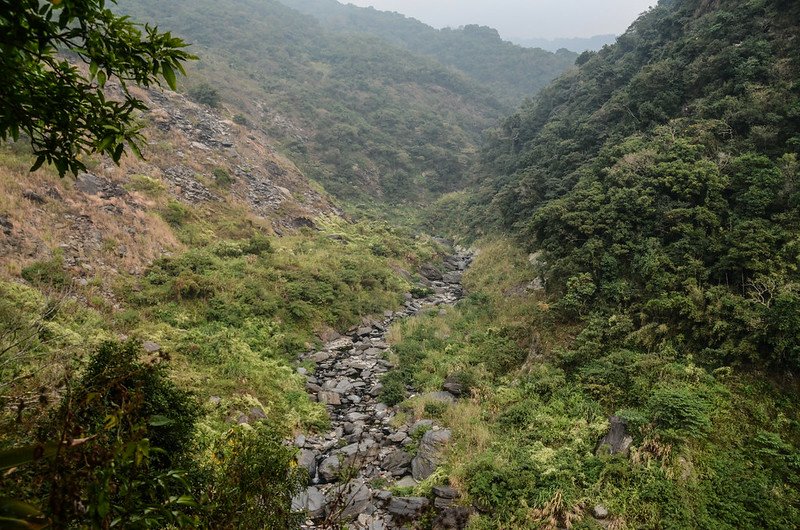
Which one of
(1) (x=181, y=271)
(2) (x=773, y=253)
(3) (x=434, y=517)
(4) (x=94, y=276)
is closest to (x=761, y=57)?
(2) (x=773, y=253)

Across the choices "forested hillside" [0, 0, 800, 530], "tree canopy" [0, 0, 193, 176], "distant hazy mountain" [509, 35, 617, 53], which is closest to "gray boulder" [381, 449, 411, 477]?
"forested hillside" [0, 0, 800, 530]

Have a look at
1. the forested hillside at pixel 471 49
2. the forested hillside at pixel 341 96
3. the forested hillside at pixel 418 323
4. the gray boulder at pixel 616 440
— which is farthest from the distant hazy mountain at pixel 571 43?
the gray boulder at pixel 616 440

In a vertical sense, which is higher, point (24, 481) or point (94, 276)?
point (24, 481)

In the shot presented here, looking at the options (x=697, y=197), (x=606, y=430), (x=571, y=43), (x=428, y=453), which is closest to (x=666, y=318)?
(x=606, y=430)

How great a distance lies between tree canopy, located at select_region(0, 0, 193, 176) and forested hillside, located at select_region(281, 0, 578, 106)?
67.0 m

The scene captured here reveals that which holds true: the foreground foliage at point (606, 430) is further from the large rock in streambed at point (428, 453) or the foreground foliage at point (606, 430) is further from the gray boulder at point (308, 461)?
the gray boulder at point (308, 461)

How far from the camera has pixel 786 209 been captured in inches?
409

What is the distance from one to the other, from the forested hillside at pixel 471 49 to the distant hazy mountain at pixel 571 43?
59.8 m

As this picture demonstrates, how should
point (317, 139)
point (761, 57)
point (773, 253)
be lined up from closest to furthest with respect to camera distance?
point (773, 253) < point (761, 57) < point (317, 139)

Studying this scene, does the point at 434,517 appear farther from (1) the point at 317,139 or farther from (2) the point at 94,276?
(1) the point at 317,139

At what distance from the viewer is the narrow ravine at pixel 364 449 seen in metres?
7.41

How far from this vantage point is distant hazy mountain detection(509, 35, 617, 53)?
142 meters

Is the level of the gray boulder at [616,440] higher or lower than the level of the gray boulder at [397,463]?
higher

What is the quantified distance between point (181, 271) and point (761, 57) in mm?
21309
